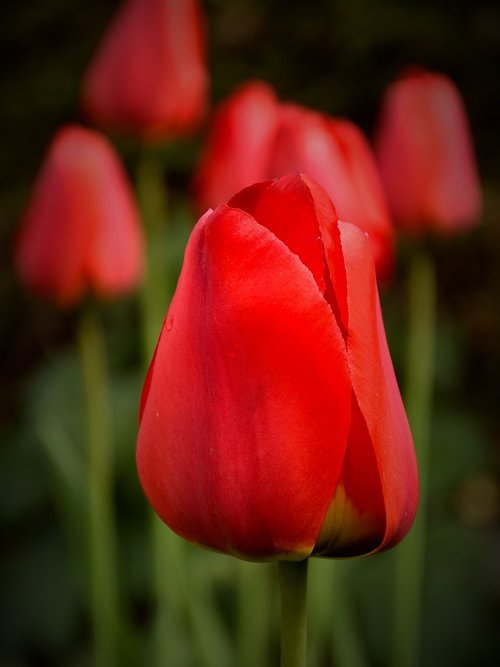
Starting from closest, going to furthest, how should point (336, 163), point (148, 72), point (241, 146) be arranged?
point (336, 163) < point (241, 146) < point (148, 72)

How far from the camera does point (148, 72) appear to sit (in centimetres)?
84

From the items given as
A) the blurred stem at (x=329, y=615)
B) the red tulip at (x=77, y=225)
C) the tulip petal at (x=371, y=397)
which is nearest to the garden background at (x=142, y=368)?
the blurred stem at (x=329, y=615)

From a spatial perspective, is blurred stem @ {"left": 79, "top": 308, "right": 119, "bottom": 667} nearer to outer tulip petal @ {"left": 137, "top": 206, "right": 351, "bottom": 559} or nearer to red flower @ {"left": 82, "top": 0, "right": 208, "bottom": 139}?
red flower @ {"left": 82, "top": 0, "right": 208, "bottom": 139}

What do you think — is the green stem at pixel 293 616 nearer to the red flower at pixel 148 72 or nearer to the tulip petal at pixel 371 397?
the tulip petal at pixel 371 397

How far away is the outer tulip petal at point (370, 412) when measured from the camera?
0.31 m

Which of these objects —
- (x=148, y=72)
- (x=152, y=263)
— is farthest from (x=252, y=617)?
(x=148, y=72)

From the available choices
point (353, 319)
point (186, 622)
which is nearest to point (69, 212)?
point (186, 622)

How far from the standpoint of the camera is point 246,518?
12.2 inches

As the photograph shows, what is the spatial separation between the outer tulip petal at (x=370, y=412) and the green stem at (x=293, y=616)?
0.03 metres

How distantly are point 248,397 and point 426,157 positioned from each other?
0.48m

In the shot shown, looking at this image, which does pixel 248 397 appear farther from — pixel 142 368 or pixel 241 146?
pixel 142 368

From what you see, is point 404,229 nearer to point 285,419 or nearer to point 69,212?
point 69,212

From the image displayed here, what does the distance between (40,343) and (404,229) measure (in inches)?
57.1

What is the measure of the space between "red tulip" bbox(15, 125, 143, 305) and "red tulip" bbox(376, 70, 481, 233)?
207mm
